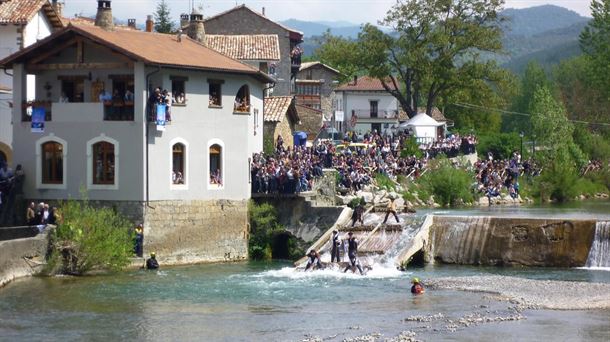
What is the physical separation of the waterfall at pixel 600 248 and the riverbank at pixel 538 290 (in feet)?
17.8

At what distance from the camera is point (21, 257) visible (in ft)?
157

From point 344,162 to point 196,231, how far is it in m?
18.5

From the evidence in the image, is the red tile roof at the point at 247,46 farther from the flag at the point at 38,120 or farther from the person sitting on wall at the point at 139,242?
the person sitting on wall at the point at 139,242

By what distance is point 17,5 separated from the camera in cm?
6606

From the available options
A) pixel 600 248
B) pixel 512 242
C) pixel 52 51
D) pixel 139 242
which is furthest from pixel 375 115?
pixel 139 242

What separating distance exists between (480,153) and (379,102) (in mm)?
19710

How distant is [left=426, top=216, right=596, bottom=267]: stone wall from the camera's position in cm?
5288

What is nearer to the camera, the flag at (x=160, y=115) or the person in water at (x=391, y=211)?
the flag at (x=160, y=115)

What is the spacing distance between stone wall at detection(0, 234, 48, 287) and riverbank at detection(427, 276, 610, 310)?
14580 millimetres

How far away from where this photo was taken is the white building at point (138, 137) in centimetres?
5194

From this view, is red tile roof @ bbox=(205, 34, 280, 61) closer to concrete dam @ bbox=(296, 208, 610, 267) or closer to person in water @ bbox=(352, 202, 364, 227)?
person in water @ bbox=(352, 202, 364, 227)

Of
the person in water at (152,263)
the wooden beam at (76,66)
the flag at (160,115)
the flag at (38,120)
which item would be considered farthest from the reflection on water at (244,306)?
the wooden beam at (76,66)

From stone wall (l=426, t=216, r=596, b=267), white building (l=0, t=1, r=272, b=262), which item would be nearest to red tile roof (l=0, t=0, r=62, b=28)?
white building (l=0, t=1, r=272, b=262)

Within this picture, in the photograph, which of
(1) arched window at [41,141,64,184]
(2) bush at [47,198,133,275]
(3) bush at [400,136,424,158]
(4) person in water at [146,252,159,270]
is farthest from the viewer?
(3) bush at [400,136,424,158]
